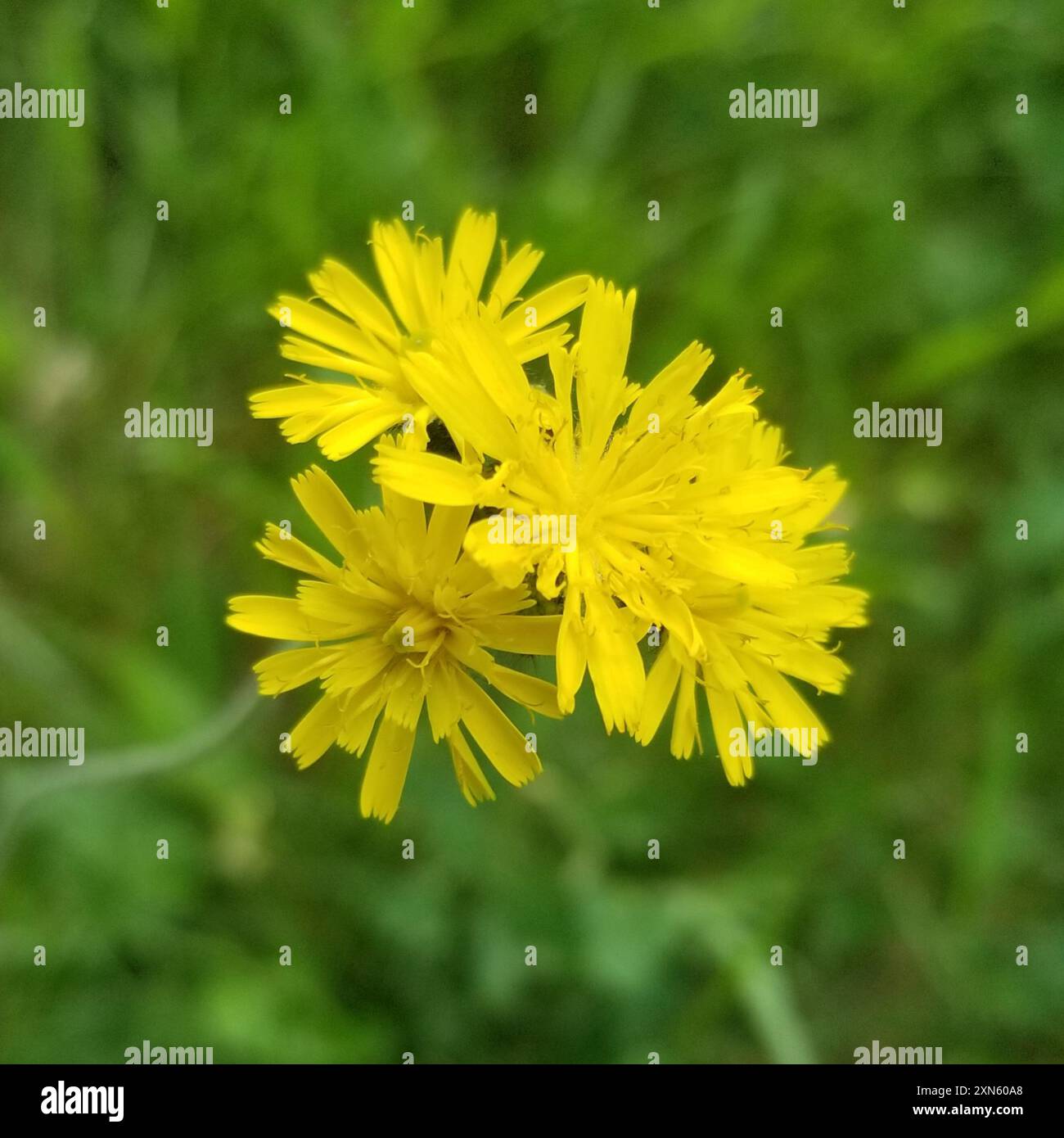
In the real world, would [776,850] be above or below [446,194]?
below

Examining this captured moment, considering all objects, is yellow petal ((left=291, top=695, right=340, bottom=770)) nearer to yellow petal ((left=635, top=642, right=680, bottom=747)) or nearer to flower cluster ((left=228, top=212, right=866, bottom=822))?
flower cluster ((left=228, top=212, right=866, bottom=822))

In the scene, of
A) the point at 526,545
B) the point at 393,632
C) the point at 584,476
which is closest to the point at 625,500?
the point at 584,476

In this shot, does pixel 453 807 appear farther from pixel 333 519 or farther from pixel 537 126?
pixel 537 126

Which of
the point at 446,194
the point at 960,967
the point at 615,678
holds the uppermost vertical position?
the point at 446,194

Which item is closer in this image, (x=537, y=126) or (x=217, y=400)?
(x=217, y=400)

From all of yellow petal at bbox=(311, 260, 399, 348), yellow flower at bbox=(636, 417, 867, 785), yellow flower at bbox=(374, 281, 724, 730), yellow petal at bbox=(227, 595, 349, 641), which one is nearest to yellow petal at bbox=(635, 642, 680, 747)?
yellow flower at bbox=(636, 417, 867, 785)

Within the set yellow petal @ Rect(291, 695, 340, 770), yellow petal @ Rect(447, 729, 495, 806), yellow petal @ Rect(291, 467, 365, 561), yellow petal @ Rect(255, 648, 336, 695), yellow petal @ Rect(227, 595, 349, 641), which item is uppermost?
yellow petal @ Rect(291, 467, 365, 561)
